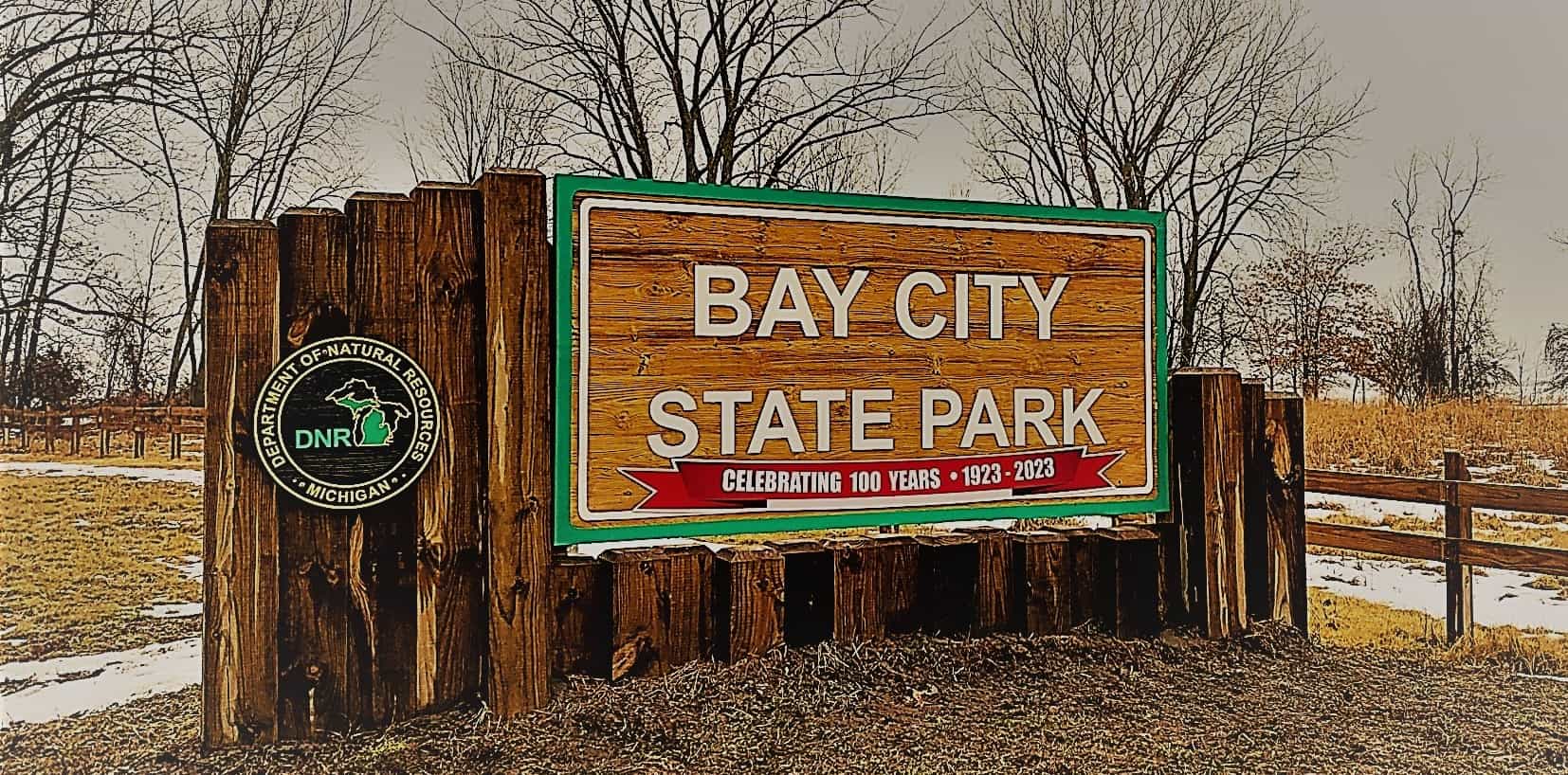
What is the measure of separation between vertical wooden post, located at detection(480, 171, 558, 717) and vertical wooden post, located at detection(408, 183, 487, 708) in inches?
1.8

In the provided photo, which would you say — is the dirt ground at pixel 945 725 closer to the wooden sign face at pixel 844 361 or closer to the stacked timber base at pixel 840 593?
the stacked timber base at pixel 840 593

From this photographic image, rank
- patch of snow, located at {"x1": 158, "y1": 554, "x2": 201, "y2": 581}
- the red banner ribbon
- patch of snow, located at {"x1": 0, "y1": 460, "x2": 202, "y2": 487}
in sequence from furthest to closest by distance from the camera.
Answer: patch of snow, located at {"x1": 0, "y1": 460, "x2": 202, "y2": 487} < patch of snow, located at {"x1": 158, "y1": 554, "x2": 201, "y2": 581} < the red banner ribbon

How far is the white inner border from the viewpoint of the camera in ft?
12.1

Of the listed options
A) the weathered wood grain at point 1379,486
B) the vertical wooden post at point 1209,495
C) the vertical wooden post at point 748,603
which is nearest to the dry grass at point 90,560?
the vertical wooden post at point 748,603

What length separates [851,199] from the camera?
4.04m

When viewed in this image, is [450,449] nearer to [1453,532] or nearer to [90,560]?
[90,560]

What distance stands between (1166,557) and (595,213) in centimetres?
254

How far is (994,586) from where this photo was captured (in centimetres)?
434

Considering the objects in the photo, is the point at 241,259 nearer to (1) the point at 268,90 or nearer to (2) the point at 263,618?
(2) the point at 263,618

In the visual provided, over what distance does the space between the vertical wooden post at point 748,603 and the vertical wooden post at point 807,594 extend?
4cm

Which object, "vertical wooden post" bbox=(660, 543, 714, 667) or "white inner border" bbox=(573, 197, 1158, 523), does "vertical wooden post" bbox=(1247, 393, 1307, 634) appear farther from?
"vertical wooden post" bbox=(660, 543, 714, 667)

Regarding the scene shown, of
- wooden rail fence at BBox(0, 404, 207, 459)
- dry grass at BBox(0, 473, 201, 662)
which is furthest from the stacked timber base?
wooden rail fence at BBox(0, 404, 207, 459)

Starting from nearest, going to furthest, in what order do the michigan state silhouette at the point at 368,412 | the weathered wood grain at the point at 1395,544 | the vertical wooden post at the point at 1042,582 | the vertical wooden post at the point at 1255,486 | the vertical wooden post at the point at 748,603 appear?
the michigan state silhouette at the point at 368,412
the vertical wooden post at the point at 748,603
the vertical wooden post at the point at 1042,582
the vertical wooden post at the point at 1255,486
the weathered wood grain at the point at 1395,544

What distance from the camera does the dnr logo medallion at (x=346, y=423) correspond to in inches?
132
